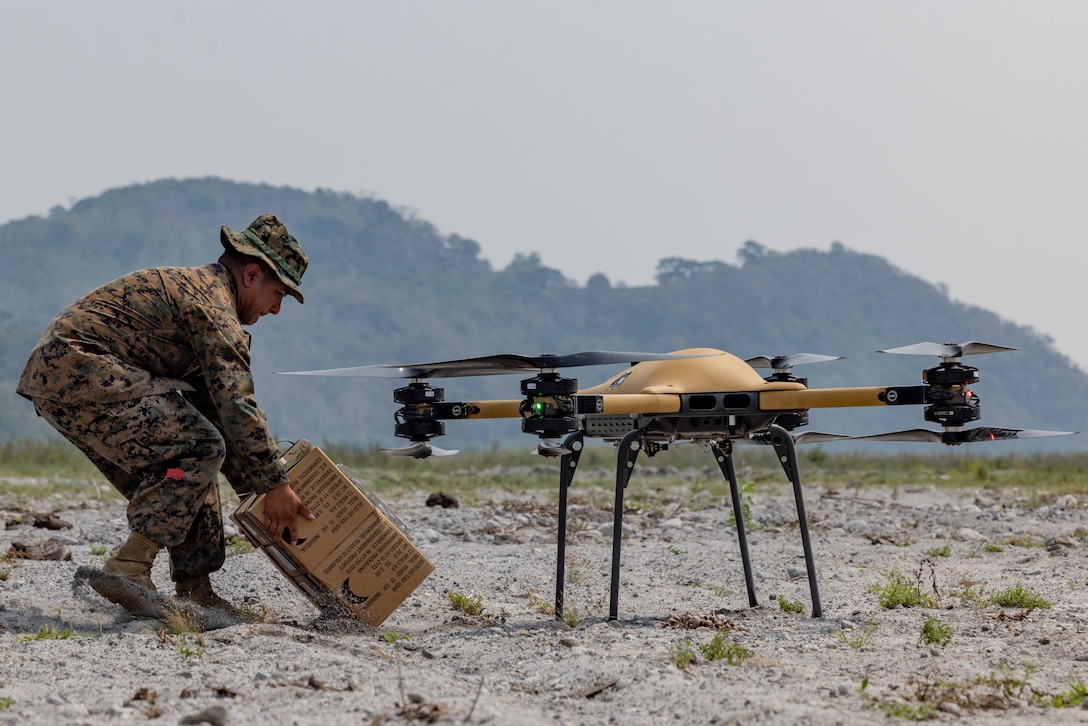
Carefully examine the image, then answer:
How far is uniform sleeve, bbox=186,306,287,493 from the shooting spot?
5.29 meters

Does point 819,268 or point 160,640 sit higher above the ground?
point 819,268

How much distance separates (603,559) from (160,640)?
4.25m

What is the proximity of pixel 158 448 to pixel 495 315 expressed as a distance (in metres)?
151

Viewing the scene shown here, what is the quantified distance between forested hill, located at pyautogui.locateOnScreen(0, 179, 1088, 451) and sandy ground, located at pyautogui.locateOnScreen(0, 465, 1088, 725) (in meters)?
110

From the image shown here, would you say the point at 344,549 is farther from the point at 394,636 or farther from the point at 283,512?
the point at 394,636

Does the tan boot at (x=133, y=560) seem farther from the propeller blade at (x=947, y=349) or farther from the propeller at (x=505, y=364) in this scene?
the propeller blade at (x=947, y=349)

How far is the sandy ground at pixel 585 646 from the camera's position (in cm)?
401

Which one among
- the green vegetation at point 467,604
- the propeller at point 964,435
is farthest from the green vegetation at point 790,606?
the green vegetation at point 467,604

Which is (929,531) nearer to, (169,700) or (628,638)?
(628,638)

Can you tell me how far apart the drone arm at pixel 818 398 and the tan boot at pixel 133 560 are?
10.5ft

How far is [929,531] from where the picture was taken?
10883 mm

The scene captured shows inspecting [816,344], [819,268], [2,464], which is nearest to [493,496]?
[2,464]

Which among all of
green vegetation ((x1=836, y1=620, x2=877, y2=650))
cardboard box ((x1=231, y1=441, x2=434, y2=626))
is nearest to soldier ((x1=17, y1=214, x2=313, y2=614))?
cardboard box ((x1=231, y1=441, x2=434, y2=626))

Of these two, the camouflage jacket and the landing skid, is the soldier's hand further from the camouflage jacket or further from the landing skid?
the landing skid
